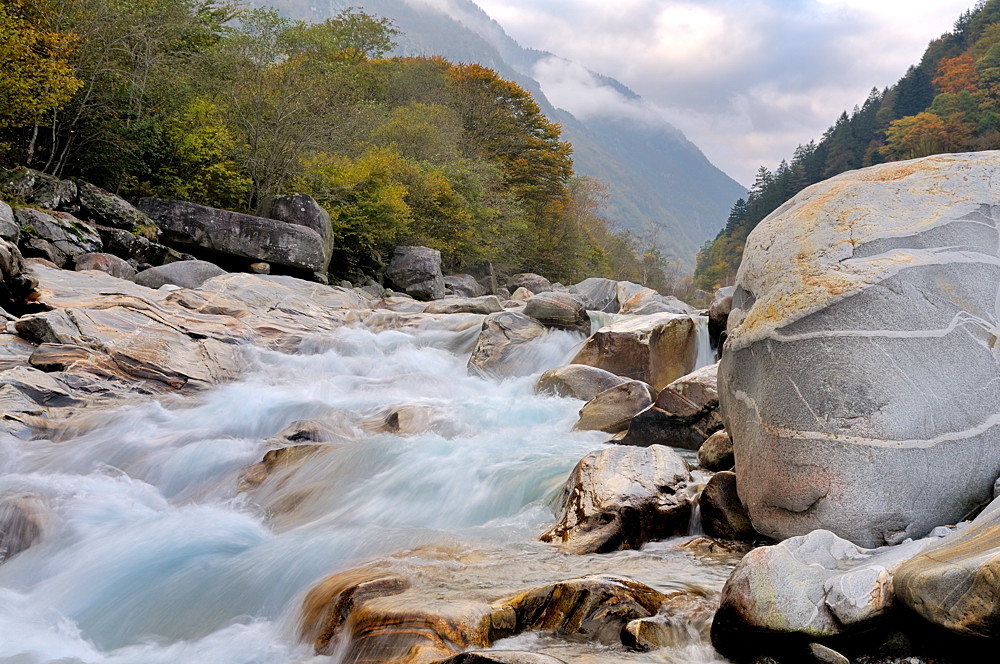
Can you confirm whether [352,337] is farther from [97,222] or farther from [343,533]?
[343,533]

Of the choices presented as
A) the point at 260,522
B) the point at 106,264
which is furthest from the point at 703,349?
the point at 106,264

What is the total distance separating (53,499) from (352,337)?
8.40 meters

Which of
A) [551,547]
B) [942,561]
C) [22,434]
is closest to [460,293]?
[22,434]

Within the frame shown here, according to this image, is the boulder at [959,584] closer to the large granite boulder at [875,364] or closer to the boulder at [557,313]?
the large granite boulder at [875,364]

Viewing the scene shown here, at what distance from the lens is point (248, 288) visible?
1524 centimetres

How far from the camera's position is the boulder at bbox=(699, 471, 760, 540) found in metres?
5.56

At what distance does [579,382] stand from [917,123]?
4771 cm

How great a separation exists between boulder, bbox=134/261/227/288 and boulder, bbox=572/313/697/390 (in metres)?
9.01

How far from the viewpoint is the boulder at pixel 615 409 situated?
9.39 metres

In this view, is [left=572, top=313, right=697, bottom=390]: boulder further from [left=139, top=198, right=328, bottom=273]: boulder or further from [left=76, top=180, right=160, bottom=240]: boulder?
[left=76, top=180, right=160, bottom=240]: boulder

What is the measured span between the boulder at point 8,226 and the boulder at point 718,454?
1211 centimetres

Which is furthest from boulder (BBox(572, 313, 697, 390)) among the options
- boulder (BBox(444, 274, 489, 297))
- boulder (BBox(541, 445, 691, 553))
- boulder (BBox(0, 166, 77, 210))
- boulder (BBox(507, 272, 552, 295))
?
boulder (BBox(507, 272, 552, 295))

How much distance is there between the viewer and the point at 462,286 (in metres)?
28.0

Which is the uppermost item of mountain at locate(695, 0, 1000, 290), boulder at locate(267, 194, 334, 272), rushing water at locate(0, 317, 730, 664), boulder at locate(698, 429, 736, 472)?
mountain at locate(695, 0, 1000, 290)
